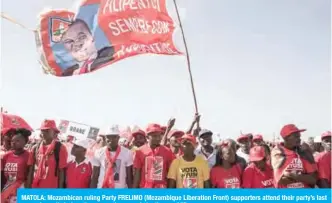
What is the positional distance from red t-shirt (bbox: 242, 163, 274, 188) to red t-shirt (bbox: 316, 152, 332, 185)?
568 millimetres

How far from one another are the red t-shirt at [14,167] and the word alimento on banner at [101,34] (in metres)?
2.75

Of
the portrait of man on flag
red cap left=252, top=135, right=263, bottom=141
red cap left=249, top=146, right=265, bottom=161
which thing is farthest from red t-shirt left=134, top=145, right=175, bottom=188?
the portrait of man on flag

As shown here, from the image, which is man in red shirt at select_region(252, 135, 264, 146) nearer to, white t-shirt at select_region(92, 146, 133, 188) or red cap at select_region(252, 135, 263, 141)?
red cap at select_region(252, 135, 263, 141)

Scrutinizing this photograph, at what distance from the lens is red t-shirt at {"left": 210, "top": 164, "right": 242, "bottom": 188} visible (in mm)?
5352

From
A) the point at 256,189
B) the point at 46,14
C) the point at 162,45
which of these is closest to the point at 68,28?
the point at 46,14

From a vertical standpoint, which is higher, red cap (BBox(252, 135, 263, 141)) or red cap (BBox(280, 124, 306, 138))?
→ red cap (BBox(252, 135, 263, 141))

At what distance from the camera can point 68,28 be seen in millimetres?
8445

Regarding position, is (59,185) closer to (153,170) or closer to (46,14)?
(153,170)

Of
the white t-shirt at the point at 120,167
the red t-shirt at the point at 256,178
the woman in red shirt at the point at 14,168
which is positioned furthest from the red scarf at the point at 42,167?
the red t-shirt at the point at 256,178

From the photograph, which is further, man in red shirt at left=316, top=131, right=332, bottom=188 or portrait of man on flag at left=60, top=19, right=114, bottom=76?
portrait of man on flag at left=60, top=19, right=114, bottom=76

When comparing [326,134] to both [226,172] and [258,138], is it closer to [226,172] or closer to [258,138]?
[258,138]

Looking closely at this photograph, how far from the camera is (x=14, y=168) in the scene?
5.52 m

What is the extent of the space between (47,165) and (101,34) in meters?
3.67

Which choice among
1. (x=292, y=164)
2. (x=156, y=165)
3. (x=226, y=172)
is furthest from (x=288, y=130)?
(x=156, y=165)
